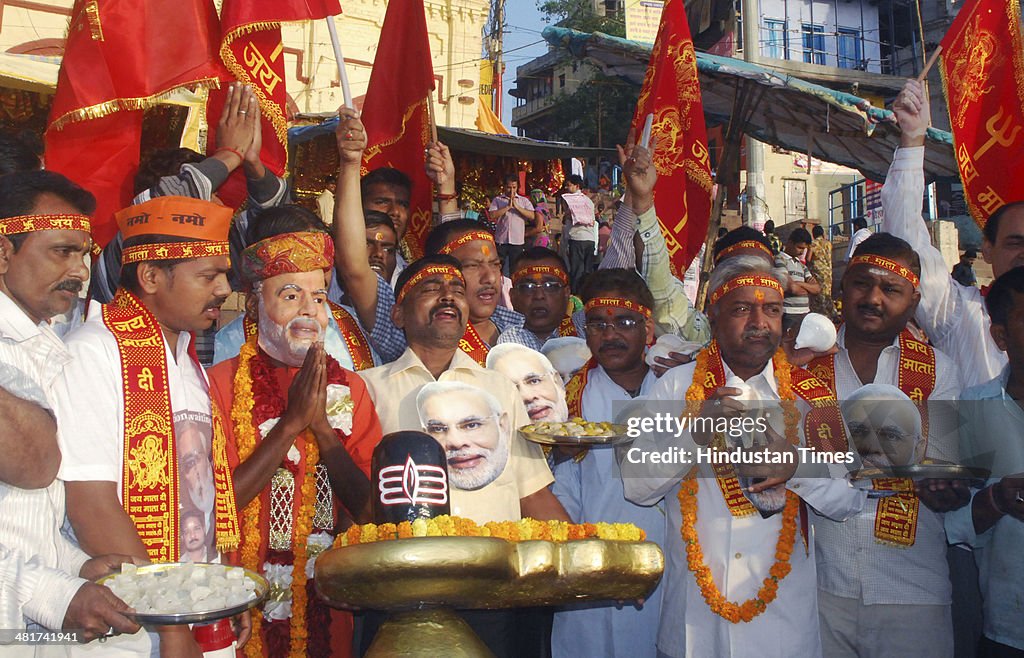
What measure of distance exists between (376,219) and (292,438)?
1851 millimetres

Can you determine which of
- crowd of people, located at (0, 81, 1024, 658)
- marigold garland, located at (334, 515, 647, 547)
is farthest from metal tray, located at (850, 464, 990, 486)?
marigold garland, located at (334, 515, 647, 547)

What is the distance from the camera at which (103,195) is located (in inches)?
167

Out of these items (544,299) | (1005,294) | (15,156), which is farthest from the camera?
(544,299)

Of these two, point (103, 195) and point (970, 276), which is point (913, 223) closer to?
point (103, 195)

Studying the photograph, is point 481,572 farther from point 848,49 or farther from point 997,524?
point 848,49

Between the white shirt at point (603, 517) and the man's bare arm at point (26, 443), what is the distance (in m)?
2.27

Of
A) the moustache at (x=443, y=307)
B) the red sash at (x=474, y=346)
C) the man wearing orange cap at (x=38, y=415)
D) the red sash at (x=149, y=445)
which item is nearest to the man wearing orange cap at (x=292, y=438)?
the red sash at (x=149, y=445)

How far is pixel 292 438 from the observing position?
9.95 feet

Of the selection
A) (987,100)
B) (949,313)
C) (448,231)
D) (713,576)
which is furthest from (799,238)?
(713,576)

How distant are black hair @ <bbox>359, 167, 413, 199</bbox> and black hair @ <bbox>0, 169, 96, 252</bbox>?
218 cm

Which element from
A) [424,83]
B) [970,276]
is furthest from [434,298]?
[970,276]

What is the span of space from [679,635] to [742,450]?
31.0 inches

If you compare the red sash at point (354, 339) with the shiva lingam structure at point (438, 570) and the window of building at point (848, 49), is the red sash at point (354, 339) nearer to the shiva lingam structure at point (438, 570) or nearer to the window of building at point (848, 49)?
the shiva lingam structure at point (438, 570)

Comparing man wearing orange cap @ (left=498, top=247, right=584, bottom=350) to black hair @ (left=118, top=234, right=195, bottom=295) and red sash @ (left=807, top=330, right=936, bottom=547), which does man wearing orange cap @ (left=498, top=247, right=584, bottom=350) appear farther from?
black hair @ (left=118, top=234, right=195, bottom=295)
